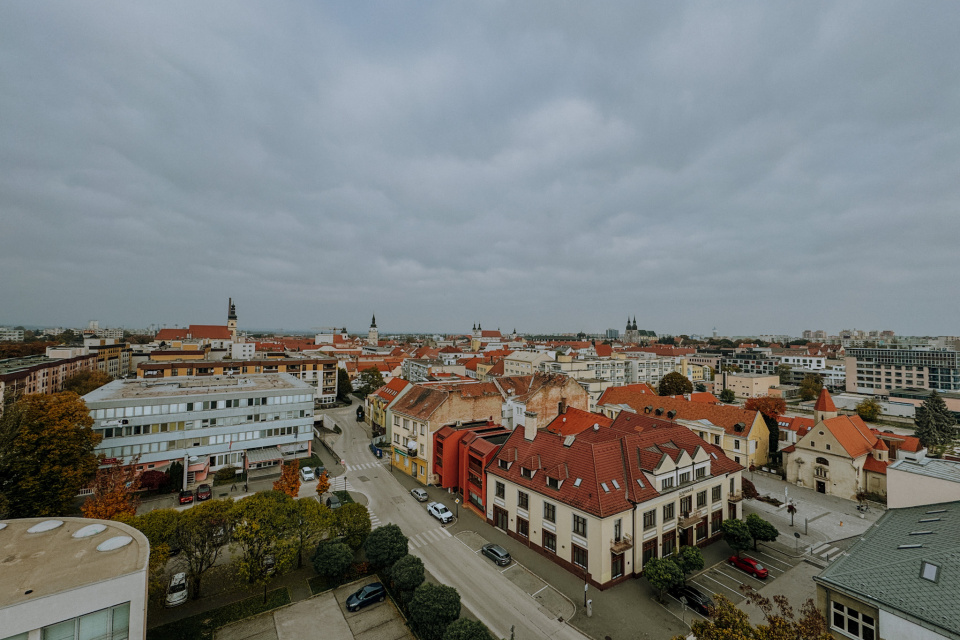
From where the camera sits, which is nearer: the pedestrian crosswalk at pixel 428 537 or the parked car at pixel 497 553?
the parked car at pixel 497 553

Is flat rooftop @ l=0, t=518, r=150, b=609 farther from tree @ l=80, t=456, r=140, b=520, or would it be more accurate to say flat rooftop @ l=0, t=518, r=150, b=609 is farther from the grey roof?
the grey roof

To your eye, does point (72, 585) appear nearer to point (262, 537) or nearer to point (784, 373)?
point (262, 537)

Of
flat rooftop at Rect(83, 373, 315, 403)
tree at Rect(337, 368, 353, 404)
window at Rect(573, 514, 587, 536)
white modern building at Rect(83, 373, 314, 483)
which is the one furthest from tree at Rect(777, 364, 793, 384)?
white modern building at Rect(83, 373, 314, 483)

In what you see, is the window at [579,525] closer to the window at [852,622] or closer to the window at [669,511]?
the window at [669,511]

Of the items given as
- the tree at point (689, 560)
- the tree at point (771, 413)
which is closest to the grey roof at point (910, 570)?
the tree at point (689, 560)

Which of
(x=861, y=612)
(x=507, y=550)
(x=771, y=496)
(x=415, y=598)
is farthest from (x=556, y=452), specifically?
(x=771, y=496)

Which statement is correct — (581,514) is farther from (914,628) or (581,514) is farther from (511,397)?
(511,397)
